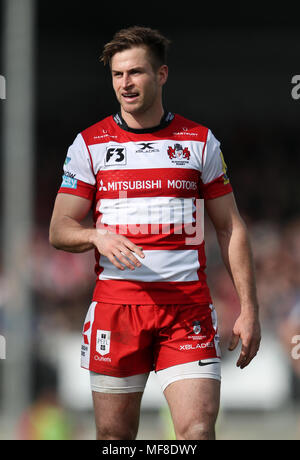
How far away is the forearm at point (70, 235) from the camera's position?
4074 millimetres

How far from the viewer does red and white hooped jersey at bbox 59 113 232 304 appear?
Result: 418cm

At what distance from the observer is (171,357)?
412 centimetres

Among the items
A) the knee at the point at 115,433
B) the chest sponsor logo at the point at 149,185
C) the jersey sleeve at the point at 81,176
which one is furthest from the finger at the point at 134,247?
the knee at the point at 115,433

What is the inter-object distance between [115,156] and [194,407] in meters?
1.30

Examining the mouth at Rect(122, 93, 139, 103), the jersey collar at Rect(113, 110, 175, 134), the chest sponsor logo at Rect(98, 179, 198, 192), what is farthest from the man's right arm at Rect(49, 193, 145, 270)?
the mouth at Rect(122, 93, 139, 103)

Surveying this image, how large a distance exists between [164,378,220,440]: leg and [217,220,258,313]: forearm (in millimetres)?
462

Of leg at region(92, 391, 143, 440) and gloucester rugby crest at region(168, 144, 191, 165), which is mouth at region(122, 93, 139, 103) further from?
leg at region(92, 391, 143, 440)

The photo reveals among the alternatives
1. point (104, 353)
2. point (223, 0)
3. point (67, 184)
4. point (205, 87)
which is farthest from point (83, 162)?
point (205, 87)

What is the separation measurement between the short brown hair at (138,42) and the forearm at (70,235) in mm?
859

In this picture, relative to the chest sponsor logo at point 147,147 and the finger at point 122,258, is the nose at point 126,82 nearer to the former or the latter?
the chest sponsor logo at point 147,147

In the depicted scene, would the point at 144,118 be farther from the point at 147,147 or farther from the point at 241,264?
the point at 241,264
